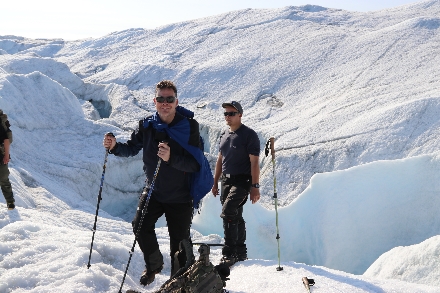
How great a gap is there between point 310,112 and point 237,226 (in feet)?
45.6

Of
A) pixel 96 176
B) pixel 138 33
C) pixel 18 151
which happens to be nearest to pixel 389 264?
pixel 96 176

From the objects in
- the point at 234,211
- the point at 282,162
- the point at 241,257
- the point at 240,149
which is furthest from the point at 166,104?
the point at 282,162

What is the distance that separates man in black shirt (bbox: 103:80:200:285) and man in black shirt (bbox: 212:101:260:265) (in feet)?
4.69

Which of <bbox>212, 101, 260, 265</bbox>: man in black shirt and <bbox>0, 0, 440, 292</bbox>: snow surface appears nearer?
<bbox>0, 0, 440, 292</bbox>: snow surface

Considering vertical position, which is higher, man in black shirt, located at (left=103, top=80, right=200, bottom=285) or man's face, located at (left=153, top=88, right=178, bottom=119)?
man's face, located at (left=153, top=88, right=178, bottom=119)

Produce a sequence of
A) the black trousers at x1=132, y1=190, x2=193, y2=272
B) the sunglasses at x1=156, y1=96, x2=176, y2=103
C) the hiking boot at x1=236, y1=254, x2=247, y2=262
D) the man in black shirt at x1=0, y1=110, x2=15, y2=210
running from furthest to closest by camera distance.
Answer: the man in black shirt at x1=0, y1=110, x2=15, y2=210, the hiking boot at x1=236, y1=254, x2=247, y2=262, the black trousers at x1=132, y1=190, x2=193, y2=272, the sunglasses at x1=156, y1=96, x2=176, y2=103

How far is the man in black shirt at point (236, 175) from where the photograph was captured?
18.1ft

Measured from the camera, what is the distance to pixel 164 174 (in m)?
4.12

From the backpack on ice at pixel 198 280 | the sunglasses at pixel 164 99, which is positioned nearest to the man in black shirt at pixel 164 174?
the sunglasses at pixel 164 99

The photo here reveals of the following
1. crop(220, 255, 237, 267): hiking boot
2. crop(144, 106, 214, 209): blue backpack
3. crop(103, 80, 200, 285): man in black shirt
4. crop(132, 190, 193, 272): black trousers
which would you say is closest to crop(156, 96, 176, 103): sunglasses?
crop(103, 80, 200, 285): man in black shirt

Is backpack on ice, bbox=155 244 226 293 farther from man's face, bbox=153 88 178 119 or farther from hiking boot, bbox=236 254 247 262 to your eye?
hiking boot, bbox=236 254 247 262

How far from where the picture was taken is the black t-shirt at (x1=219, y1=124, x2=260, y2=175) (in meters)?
5.52

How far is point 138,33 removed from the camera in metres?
44.8

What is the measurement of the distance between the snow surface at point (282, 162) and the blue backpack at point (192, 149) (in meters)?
1.40
